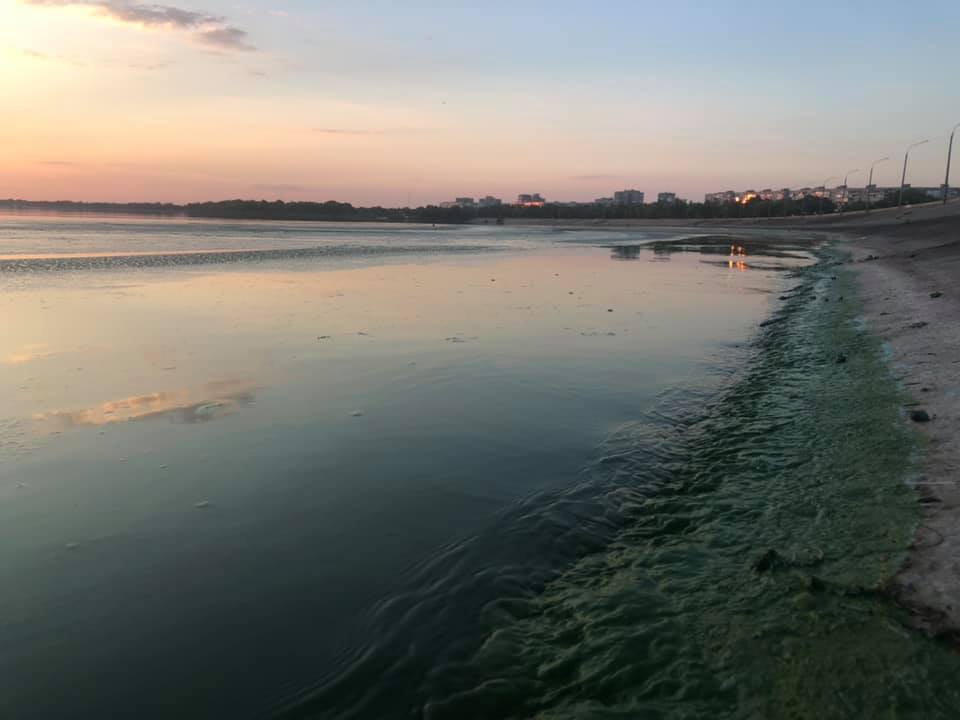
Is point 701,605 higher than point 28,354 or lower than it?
lower

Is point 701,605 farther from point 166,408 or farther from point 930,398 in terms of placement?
point 166,408

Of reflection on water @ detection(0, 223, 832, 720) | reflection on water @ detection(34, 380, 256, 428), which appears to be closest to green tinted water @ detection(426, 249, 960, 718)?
reflection on water @ detection(0, 223, 832, 720)

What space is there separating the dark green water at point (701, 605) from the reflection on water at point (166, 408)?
5267 mm

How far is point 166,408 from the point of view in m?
8.94

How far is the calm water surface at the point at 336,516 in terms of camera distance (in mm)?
3893

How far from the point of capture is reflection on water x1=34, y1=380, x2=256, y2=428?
27.6 ft

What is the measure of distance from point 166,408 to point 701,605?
304 inches

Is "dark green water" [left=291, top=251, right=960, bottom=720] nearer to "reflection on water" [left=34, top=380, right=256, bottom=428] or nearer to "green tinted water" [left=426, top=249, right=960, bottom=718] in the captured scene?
"green tinted water" [left=426, top=249, right=960, bottom=718]

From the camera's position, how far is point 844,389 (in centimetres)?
997

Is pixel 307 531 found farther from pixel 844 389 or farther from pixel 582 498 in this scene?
pixel 844 389

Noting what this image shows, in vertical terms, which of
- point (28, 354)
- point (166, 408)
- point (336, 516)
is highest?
point (28, 354)

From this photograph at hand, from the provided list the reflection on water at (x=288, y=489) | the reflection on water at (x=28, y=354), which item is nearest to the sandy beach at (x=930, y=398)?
the reflection on water at (x=288, y=489)

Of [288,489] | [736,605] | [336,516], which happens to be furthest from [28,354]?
[736,605]

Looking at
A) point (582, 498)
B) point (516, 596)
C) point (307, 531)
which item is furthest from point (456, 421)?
point (516, 596)
